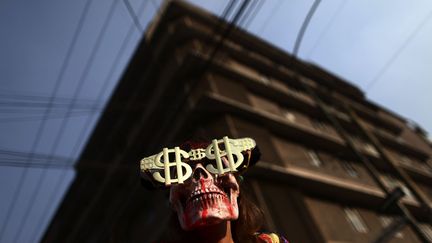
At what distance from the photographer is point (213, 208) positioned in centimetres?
178

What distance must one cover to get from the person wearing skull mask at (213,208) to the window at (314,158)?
482 inches

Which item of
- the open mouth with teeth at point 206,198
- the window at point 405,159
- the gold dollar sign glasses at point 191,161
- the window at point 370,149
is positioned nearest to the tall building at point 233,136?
the window at point 370,149

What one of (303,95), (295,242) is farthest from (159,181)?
(303,95)

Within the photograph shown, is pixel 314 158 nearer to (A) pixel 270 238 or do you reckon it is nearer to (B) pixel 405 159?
(B) pixel 405 159

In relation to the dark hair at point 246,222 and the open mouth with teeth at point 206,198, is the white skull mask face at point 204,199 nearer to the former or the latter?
the open mouth with teeth at point 206,198

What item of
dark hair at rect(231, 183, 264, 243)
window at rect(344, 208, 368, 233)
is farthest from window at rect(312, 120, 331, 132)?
dark hair at rect(231, 183, 264, 243)

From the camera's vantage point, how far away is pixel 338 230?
10.9 meters

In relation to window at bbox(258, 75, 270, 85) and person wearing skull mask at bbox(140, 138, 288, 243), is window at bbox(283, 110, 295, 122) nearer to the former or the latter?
window at bbox(258, 75, 270, 85)

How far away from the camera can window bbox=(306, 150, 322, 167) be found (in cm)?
1387

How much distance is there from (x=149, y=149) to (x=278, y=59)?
9.51m

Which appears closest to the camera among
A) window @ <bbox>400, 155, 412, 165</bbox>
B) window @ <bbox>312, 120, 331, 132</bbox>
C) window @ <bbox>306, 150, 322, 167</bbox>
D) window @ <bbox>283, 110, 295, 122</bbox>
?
window @ <bbox>306, 150, 322, 167</bbox>

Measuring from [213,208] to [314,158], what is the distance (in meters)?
13.3

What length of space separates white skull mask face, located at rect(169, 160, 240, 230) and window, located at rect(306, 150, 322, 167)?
488 inches

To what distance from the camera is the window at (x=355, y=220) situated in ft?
40.1
